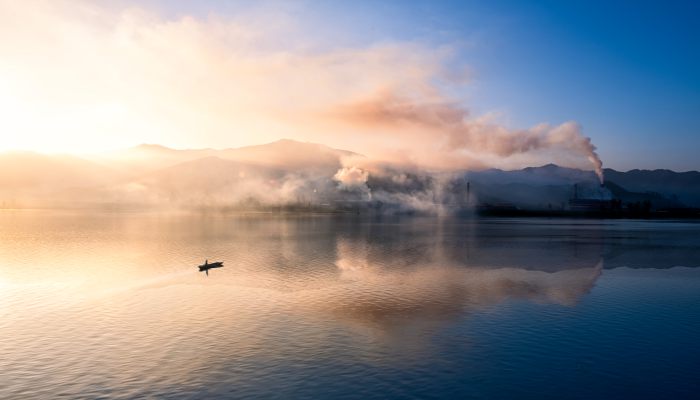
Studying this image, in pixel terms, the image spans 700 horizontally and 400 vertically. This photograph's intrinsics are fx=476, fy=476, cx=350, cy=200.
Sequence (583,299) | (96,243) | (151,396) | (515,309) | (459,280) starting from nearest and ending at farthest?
1. (151,396)
2. (515,309)
3. (583,299)
4. (459,280)
5. (96,243)

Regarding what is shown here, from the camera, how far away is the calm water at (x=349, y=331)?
3375cm

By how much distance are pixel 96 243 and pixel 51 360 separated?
379 ft

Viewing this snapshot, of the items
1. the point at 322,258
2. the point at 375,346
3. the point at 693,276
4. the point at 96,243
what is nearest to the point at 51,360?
the point at 375,346

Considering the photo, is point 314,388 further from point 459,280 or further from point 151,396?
point 459,280

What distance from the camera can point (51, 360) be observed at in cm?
3897

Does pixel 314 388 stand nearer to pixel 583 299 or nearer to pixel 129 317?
pixel 129 317

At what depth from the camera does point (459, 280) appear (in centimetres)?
7756

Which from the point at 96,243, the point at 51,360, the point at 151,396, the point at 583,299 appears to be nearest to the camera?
the point at 151,396

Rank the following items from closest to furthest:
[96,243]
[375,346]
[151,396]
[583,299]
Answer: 1. [151,396]
2. [375,346]
3. [583,299]
4. [96,243]

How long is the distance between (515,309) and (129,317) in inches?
1745

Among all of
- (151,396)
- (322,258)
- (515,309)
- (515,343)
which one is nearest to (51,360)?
(151,396)

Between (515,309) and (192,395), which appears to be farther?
(515,309)

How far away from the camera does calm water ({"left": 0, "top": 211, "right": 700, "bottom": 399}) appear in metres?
33.8

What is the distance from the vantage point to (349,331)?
46906 mm
